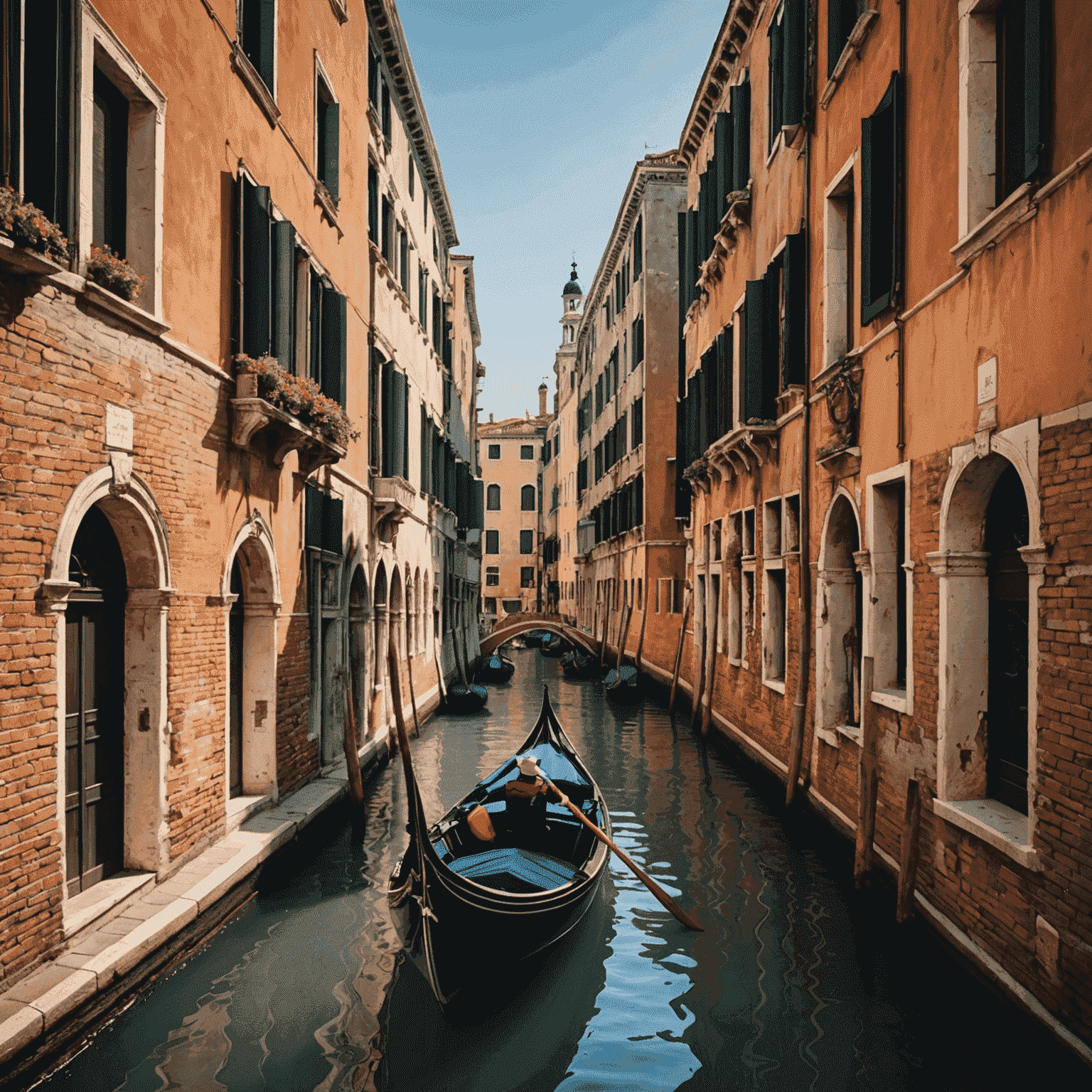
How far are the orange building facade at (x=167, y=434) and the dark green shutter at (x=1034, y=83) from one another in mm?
3957

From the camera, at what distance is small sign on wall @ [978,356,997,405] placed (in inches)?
173

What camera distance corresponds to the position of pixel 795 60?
7.96 m

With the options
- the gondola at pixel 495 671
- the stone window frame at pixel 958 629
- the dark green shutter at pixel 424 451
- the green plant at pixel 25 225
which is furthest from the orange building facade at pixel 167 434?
the gondola at pixel 495 671

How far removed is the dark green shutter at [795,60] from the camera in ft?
26.0

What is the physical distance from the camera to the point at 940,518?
4965 mm

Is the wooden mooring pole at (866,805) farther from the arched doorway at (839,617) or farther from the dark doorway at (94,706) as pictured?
the dark doorway at (94,706)

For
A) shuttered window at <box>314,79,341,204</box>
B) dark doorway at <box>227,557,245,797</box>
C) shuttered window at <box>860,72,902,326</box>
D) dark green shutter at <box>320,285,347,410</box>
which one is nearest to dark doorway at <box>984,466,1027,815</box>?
shuttered window at <box>860,72,902,326</box>

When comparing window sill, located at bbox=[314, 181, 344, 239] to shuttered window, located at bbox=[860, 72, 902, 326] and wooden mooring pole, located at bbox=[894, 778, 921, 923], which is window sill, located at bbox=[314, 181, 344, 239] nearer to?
shuttered window, located at bbox=[860, 72, 902, 326]

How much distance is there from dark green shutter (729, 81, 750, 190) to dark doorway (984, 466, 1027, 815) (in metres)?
6.86

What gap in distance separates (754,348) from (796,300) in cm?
114

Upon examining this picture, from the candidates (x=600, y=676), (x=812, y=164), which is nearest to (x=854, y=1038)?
(x=812, y=164)

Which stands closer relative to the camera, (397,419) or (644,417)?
(397,419)

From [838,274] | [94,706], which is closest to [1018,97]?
[838,274]

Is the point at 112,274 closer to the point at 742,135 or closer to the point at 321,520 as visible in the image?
the point at 321,520
